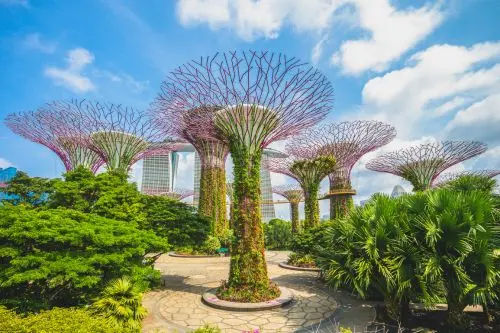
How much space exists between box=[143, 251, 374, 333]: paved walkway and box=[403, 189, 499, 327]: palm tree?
2.09 metres

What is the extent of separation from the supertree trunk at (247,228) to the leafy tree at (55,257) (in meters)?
2.98

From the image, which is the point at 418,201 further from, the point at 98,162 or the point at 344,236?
the point at 98,162

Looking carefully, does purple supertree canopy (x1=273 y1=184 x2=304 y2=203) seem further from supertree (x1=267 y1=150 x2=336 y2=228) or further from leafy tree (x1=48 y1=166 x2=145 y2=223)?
leafy tree (x1=48 y1=166 x2=145 y2=223)

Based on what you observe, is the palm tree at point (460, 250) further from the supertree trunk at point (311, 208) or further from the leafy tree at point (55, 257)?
the supertree trunk at point (311, 208)

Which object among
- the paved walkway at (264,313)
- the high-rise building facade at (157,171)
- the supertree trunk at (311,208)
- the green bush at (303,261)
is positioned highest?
the high-rise building facade at (157,171)

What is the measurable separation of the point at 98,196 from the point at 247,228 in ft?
18.1

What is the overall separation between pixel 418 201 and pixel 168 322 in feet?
22.6

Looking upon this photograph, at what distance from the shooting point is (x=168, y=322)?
755 cm

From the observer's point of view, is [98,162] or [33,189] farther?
[98,162]

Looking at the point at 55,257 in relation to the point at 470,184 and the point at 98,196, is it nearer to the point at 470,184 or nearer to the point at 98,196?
the point at 98,196

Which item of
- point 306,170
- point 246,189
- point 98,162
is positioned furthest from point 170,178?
point 246,189

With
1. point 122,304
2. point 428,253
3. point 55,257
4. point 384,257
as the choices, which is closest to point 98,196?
point 55,257

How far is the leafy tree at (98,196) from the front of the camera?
10.2 meters

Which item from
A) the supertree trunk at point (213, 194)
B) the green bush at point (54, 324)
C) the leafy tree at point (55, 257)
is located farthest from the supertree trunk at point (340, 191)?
the green bush at point (54, 324)
